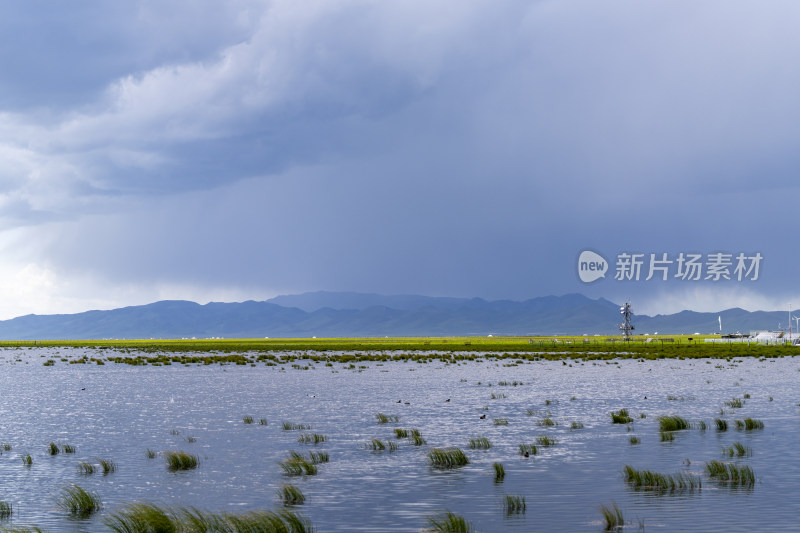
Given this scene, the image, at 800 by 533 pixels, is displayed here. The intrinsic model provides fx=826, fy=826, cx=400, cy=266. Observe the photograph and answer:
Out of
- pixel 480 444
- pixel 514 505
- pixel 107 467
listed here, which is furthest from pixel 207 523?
pixel 480 444

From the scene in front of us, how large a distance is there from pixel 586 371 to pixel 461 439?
4658 centimetres

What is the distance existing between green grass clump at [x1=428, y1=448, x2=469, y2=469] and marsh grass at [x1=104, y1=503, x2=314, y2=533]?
7053 mm

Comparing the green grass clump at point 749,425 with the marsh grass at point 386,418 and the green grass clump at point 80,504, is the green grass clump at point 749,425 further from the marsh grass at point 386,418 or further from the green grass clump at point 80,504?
the green grass clump at point 80,504

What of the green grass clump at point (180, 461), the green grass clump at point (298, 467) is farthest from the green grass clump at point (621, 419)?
the green grass clump at point (180, 461)

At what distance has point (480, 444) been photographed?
81.4ft

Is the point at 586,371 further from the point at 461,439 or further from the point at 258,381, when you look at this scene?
the point at 461,439

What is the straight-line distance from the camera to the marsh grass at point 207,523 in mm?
14031

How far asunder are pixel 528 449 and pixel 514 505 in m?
7.77

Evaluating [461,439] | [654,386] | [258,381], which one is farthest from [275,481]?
[258,381]

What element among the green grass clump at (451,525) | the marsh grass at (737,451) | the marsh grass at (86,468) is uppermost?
the marsh grass at (737,451)

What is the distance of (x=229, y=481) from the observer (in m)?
19.8

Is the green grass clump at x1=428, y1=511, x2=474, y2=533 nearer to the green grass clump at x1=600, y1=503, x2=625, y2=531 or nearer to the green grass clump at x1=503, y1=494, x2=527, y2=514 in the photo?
the green grass clump at x1=503, y1=494, x2=527, y2=514

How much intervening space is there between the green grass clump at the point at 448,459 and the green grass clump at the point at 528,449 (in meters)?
2.19

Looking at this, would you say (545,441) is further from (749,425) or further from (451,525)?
(451,525)
